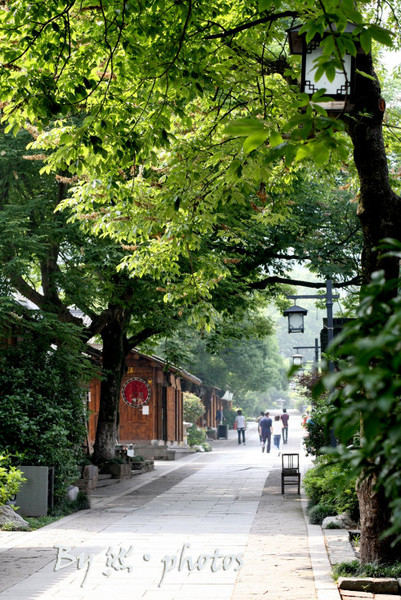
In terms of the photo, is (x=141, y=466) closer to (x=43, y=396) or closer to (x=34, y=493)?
(x=43, y=396)

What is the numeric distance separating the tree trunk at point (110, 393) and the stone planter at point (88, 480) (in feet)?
9.68

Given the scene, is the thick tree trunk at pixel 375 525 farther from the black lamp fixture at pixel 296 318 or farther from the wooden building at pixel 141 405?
the wooden building at pixel 141 405

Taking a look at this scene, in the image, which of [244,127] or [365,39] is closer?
[244,127]

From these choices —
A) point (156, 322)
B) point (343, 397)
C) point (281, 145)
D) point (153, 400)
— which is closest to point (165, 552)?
point (281, 145)

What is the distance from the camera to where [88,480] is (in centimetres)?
1747

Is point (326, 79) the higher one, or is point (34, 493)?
point (326, 79)

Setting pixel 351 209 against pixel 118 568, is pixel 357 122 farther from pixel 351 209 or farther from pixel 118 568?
pixel 351 209

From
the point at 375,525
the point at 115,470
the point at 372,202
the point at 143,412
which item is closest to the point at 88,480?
the point at 115,470

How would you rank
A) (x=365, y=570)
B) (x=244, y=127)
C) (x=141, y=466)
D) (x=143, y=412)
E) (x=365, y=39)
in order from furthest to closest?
(x=143, y=412)
(x=141, y=466)
(x=365, y=570)
(x=365, y=39)
(x=244, y=127)

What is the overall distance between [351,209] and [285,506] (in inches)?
393

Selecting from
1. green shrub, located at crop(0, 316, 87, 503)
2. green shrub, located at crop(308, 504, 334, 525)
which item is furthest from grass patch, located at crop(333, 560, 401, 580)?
green shrub, located at crop(0, 316, 87, 503)

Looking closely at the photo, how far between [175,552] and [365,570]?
3158 mm

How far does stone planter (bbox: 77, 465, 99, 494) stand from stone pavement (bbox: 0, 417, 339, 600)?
0.36m

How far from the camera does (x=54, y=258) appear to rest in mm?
17453
